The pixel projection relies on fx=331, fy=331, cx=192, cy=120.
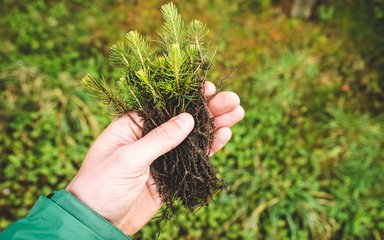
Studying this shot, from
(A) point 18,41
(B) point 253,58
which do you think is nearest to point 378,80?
(B) point 253,58

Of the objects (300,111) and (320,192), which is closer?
(320,192)

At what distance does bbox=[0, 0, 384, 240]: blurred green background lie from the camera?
3.25 metres

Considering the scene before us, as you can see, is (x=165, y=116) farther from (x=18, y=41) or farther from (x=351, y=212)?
(x=18, y=41)

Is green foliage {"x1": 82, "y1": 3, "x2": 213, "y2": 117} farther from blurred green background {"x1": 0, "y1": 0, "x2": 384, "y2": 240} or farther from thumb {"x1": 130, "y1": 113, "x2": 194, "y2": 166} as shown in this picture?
blurred green background {"x1": 0, "y1": 0, "x2": 384, "y2": 240}

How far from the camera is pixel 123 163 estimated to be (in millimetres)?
1833

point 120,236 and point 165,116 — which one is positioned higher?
point 165,116

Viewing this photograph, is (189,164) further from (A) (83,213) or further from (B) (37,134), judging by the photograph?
(B) (37,134)

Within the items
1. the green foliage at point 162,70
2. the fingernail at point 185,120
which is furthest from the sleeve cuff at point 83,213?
the fingernail at point 185,120

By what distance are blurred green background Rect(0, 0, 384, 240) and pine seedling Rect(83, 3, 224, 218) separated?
1.03m

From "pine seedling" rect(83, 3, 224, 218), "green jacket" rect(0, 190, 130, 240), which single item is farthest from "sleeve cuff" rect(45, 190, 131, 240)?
"pine seedling" rect(83, 3, 224, 218)

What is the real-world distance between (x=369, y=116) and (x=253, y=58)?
1.53 metres

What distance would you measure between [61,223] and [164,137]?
717 mm

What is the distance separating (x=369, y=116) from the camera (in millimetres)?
3900

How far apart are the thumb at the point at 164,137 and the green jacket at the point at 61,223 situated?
432 millimetres
